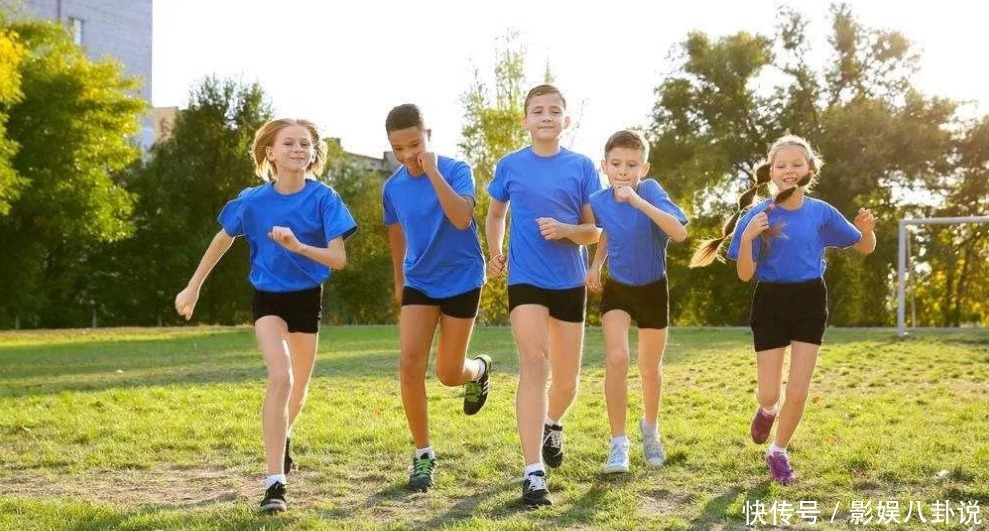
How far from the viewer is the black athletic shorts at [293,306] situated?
584 centimetres

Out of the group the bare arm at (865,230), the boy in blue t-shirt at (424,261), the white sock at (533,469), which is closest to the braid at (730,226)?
the bare arm at (865,230)

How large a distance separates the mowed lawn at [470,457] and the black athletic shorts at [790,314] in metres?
0.76

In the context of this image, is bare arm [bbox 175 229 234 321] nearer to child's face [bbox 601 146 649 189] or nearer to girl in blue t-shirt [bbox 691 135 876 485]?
child's face [bbox 601 146 649 189]

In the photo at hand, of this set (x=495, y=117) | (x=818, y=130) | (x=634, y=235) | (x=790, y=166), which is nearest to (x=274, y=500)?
(x=634, y=235)

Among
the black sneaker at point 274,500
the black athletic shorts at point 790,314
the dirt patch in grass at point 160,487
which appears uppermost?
the black athletic shorts at point 790,314

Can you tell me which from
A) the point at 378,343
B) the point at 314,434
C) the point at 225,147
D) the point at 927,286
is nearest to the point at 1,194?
the point at 378,343

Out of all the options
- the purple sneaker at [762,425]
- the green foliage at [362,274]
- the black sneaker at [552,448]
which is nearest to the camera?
the black sneaker at [552,448]

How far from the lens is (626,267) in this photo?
6379mm

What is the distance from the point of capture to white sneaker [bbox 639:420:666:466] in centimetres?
654

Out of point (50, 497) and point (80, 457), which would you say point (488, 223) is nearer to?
point (50, 497)

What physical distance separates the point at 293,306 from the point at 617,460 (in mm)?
1983

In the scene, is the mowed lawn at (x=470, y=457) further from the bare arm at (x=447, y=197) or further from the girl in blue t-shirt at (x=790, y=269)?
the bare arm at (x=447, y=197)

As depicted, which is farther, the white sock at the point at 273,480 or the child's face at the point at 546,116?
the child's face at the point at 546,116

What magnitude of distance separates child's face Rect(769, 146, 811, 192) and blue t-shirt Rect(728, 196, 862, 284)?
14 cm
